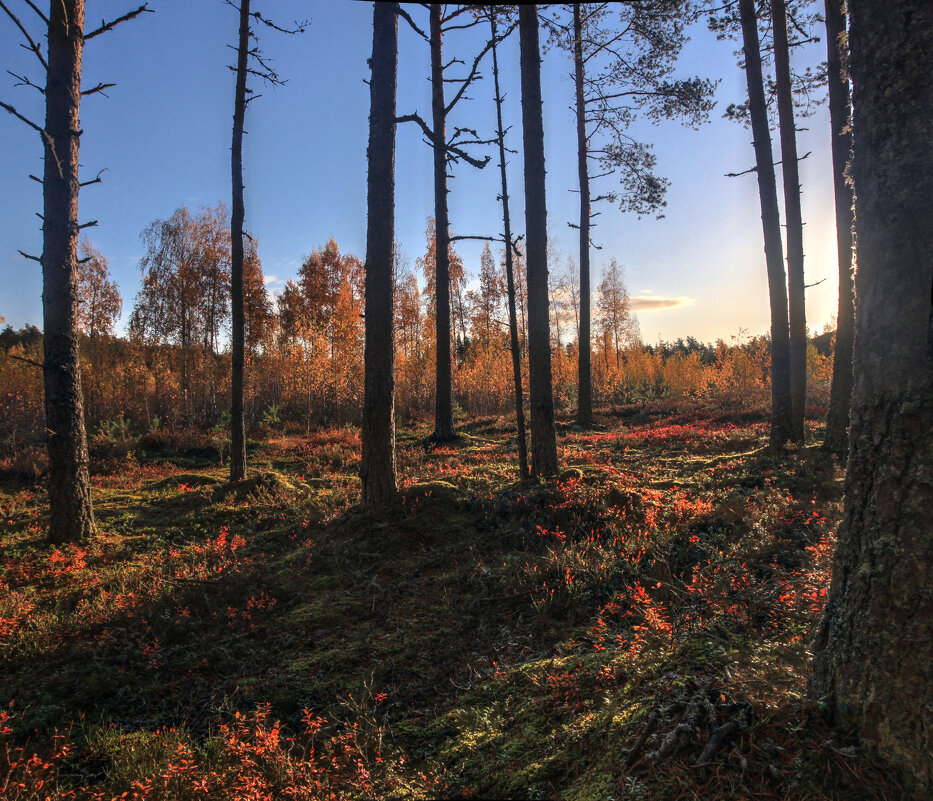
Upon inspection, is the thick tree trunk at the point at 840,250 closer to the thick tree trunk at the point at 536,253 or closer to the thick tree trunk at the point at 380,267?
the thick tree trunk at the point at 536,253

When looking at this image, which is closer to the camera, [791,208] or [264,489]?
[264,489]

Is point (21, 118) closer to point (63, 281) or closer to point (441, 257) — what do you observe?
point (63, 281)

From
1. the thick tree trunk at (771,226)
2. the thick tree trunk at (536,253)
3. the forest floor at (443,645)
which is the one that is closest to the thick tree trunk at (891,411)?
the forest floor at (443,645)

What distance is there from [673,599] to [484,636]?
1634 millimetres

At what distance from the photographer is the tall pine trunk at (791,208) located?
11.0 meters

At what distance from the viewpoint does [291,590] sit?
215 inches

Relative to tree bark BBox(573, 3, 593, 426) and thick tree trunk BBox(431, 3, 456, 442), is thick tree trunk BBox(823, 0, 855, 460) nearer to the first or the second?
tree bark BBox(573, 3, 593, 426)

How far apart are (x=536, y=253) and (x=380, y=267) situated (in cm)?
269

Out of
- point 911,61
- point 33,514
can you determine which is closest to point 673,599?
point 911,61

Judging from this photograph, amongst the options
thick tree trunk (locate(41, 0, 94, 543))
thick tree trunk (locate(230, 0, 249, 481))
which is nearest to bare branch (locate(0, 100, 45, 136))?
thick tree trunk (locate(41, 0, 94, 543))

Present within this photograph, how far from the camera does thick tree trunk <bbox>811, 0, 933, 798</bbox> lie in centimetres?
190

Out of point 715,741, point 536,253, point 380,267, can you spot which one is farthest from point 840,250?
point 715,741

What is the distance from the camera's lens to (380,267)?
6.94m

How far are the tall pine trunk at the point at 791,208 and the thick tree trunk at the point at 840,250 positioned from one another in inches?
47.8
